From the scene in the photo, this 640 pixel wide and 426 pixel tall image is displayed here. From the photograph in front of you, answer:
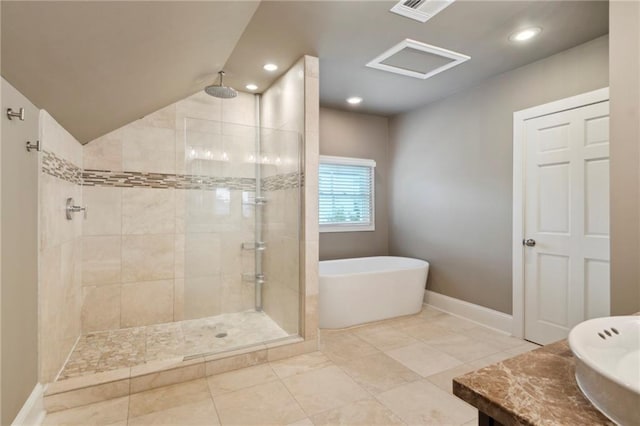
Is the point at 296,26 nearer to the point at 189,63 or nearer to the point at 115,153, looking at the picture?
the point at 189,63

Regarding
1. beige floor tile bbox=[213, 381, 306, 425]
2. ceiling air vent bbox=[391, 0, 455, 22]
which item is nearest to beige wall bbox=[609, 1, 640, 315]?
ceiling air vent bbox=[391, 0, 455, 22]

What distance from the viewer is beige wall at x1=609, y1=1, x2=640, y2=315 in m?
1.66

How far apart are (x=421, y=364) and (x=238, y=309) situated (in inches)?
71.7

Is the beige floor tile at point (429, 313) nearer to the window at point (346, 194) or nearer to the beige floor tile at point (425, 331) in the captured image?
the beige floor tile at point (425, 331)

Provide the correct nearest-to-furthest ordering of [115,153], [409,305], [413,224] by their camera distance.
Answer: [115,153], [409,305], [413,224]

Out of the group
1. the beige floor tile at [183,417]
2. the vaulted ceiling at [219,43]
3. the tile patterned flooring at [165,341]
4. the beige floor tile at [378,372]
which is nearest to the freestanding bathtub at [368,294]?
the tile patterned flooring at [165,341]

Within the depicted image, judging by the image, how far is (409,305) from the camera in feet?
12.3

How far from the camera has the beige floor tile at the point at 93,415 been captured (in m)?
1.90

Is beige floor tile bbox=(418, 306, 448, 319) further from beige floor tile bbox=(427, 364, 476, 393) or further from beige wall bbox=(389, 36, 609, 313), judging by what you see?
beige floor tile bbox=(427, 364, 476, 393)

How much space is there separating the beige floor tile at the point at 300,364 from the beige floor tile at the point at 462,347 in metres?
1.01

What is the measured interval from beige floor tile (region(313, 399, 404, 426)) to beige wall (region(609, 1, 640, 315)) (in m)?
1.36

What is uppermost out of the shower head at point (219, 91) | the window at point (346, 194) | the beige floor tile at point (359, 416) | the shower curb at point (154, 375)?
the shower head at point (219, 91)

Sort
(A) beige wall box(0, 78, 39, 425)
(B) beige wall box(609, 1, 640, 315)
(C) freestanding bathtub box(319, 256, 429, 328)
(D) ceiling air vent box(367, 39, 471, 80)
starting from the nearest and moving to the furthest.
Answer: (A) beige wall box(0, 78, 39, 425), (B) beige wall box(609, 1, 640, 315), (D) ceiling air vent box(367, 39, 471, 80), (C) freestanding bathtub box(319, 256, 429, 328)

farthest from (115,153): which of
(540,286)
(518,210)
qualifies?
(540,286)
